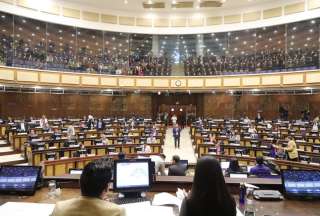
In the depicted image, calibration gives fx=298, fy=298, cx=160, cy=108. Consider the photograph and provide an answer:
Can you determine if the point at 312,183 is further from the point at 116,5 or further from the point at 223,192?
the point at 116,5

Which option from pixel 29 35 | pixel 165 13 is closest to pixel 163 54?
pixel 165 13

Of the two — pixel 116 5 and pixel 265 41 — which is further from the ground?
pixel 116 5

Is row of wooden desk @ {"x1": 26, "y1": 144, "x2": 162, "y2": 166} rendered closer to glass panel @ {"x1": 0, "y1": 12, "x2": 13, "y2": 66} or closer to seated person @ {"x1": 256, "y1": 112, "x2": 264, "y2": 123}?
glass panel @ {"x1": 0, "y1": 12, "x2": 13, "y2": 66}

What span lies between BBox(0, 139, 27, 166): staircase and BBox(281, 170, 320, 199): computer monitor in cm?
913

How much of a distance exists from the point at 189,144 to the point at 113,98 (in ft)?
29.8

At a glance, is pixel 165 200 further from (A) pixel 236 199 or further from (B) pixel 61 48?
(B) pixel 61 48

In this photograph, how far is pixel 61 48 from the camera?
19.6m

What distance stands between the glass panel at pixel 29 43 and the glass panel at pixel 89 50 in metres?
2.48

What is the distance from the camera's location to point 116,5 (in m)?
21.0

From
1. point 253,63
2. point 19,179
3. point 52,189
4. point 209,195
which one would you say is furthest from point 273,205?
point 253,63

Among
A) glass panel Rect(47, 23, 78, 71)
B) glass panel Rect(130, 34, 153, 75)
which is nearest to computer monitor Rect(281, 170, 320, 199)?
glass panel Rect(47, 23, 78, 71)

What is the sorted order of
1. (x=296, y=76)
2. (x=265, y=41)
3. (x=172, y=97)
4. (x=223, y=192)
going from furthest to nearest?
(x=172, y=97)
(x=265, y=41)
(x=296, y=76)
(x=223, y=192)

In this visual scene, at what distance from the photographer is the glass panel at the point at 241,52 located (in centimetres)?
2020

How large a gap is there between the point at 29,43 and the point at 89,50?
404 cm
